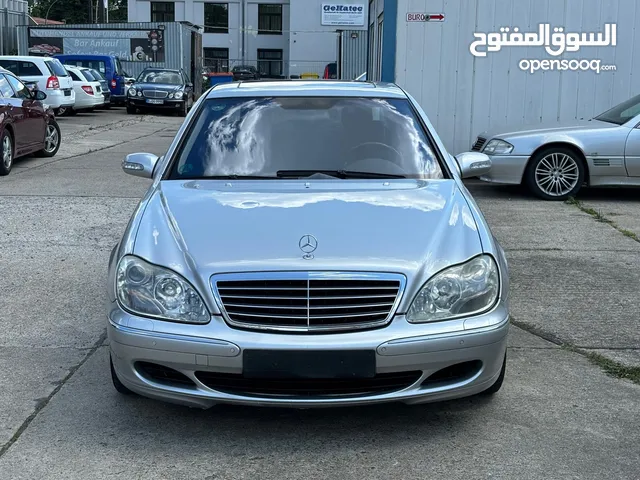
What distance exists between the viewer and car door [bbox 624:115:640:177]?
414 inches

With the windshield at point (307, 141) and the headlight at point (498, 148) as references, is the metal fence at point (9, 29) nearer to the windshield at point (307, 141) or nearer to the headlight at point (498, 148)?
the headlight at point (498, 148)

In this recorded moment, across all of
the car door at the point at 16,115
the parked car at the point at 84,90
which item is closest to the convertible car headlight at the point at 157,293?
the car door at the point at 16,115

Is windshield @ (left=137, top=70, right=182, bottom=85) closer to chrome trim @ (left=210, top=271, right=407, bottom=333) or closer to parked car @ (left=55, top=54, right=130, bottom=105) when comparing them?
parked car @ (left=55, top=54, right=130, bottom=105)

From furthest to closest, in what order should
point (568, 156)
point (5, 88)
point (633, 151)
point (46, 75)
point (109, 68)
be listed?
1. point (109, 68)
2. point (46, 75)
3. point (5, 88)
4. point (568, 156)
5. point (633, 151)

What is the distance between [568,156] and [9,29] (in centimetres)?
3798

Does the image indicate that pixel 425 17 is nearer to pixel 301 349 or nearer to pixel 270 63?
pixel 301 349

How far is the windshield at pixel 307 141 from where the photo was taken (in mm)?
4891

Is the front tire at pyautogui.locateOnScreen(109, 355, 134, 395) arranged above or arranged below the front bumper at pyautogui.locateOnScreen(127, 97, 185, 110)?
below

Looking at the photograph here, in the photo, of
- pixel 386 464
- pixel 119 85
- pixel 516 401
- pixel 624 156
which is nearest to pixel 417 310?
pixel 386 464

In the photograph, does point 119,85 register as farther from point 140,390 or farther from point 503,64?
point 140,390

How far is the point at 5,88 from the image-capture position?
13.2 m

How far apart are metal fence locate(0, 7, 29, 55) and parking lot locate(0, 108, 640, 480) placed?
123 feet

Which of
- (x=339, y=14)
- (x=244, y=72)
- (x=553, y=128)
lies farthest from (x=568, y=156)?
(x=339, y=14)

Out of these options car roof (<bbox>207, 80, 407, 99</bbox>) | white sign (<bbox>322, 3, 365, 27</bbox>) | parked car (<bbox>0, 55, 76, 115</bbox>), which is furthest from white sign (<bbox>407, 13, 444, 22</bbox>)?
white sign (<bbox>322, 3, 365, 27</bbox>)
